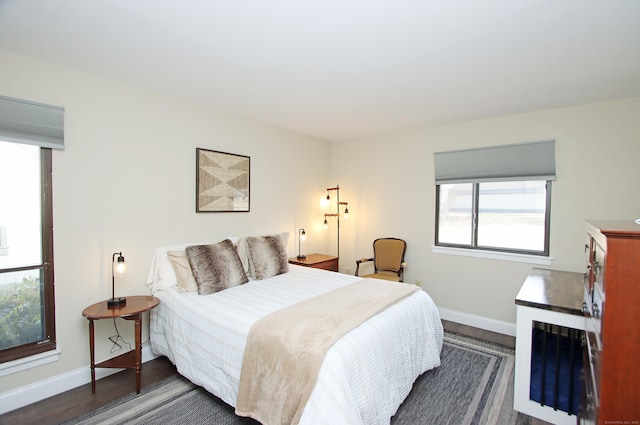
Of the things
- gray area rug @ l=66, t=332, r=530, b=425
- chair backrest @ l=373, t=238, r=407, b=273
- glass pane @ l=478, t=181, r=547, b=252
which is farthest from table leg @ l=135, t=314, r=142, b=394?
glass pane @ l=478, t=181, r=547, b=252

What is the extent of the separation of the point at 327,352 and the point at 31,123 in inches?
105

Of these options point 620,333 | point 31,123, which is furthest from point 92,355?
point 620,333

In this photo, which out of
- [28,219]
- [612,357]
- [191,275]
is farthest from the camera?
[191,275]

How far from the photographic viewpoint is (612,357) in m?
1.16

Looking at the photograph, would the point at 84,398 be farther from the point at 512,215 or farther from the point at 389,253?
the point at 512,215

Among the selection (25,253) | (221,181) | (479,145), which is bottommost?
(25,253)

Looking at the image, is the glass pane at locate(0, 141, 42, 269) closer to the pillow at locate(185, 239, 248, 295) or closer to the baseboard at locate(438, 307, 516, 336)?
the pillow at locate(185, 239, 248, 295)

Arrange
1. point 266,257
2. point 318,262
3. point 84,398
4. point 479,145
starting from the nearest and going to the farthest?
point 84,398 < point 266,257 < point 479,145 < point 318,262

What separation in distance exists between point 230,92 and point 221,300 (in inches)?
75.6

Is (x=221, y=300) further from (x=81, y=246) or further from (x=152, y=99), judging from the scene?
(x=152, y=99)

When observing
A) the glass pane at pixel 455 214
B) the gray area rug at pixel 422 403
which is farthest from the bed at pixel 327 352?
the glass pane at pixel 455 214

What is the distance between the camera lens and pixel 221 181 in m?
3.47

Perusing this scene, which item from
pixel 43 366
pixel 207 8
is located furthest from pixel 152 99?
pixel 43 366

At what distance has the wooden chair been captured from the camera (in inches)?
163
